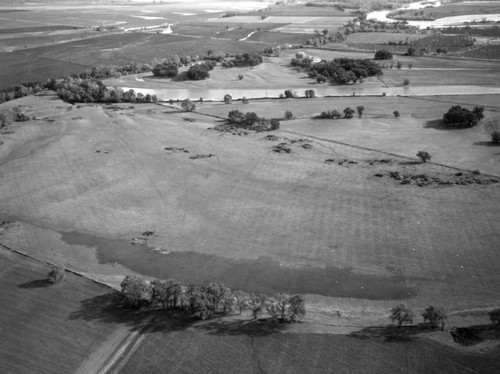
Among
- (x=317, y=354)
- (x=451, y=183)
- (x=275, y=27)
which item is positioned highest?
(x=275, y=27)

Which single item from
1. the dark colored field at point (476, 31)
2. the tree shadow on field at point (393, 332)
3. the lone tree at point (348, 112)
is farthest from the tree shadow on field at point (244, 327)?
the dark colored field at point (476, 31)

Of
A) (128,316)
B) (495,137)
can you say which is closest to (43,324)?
(128,316)

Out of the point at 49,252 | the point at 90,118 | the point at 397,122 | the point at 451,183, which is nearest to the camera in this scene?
the point at 49,252

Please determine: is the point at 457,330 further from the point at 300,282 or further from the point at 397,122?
the point at 397,122

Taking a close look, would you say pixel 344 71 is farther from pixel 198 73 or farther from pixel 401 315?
pixel 401 315

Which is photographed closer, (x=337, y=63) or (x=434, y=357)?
(x=434, y=357)

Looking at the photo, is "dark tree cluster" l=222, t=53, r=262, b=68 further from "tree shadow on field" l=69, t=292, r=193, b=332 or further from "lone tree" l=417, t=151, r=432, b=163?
"tree shadow on field" l=69, t=292, r=193, b=332

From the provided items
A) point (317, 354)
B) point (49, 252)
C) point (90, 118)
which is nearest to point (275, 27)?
point (90, 118)

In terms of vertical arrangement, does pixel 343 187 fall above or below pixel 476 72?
below
